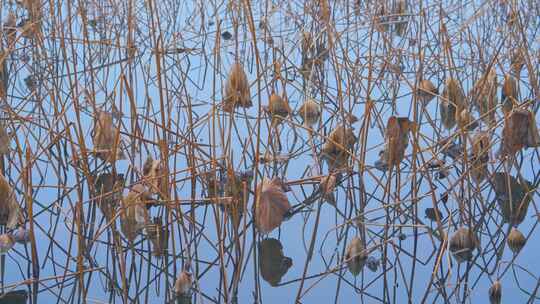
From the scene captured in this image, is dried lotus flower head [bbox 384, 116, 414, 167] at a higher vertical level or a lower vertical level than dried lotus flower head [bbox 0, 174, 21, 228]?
higher

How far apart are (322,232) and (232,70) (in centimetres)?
46

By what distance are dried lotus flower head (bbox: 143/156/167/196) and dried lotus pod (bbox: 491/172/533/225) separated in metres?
0.58

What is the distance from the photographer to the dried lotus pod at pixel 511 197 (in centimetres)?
157

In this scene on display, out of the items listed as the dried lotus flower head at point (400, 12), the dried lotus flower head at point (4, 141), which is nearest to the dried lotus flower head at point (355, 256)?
the dried lotus flower head at point (4, 141)

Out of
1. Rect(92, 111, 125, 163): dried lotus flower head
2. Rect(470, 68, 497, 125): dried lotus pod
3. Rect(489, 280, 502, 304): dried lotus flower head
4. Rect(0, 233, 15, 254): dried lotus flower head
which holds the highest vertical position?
Rect(470, 68, 497, 125): dried lotus pod

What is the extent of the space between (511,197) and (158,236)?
623mm

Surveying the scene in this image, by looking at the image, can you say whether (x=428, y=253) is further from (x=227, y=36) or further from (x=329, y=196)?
(x=227, y=36)

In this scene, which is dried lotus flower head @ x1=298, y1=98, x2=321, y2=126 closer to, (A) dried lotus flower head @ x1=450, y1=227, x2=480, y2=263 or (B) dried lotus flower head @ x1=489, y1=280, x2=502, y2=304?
(A) dried lotus flower head @ x1=450, y1=227, x2=480, y2=263

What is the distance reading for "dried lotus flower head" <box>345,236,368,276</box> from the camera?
137 cm

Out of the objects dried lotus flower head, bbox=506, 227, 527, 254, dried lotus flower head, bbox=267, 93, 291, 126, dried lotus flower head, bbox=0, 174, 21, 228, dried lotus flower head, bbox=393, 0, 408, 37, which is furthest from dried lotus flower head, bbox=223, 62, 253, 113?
dried lotus flower head, bbox=393, 0, 408, 37

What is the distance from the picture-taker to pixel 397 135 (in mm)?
1574

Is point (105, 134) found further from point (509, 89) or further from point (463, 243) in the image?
point (509, 89)

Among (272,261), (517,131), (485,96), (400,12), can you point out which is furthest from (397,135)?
(400,12)

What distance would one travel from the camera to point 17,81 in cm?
249
